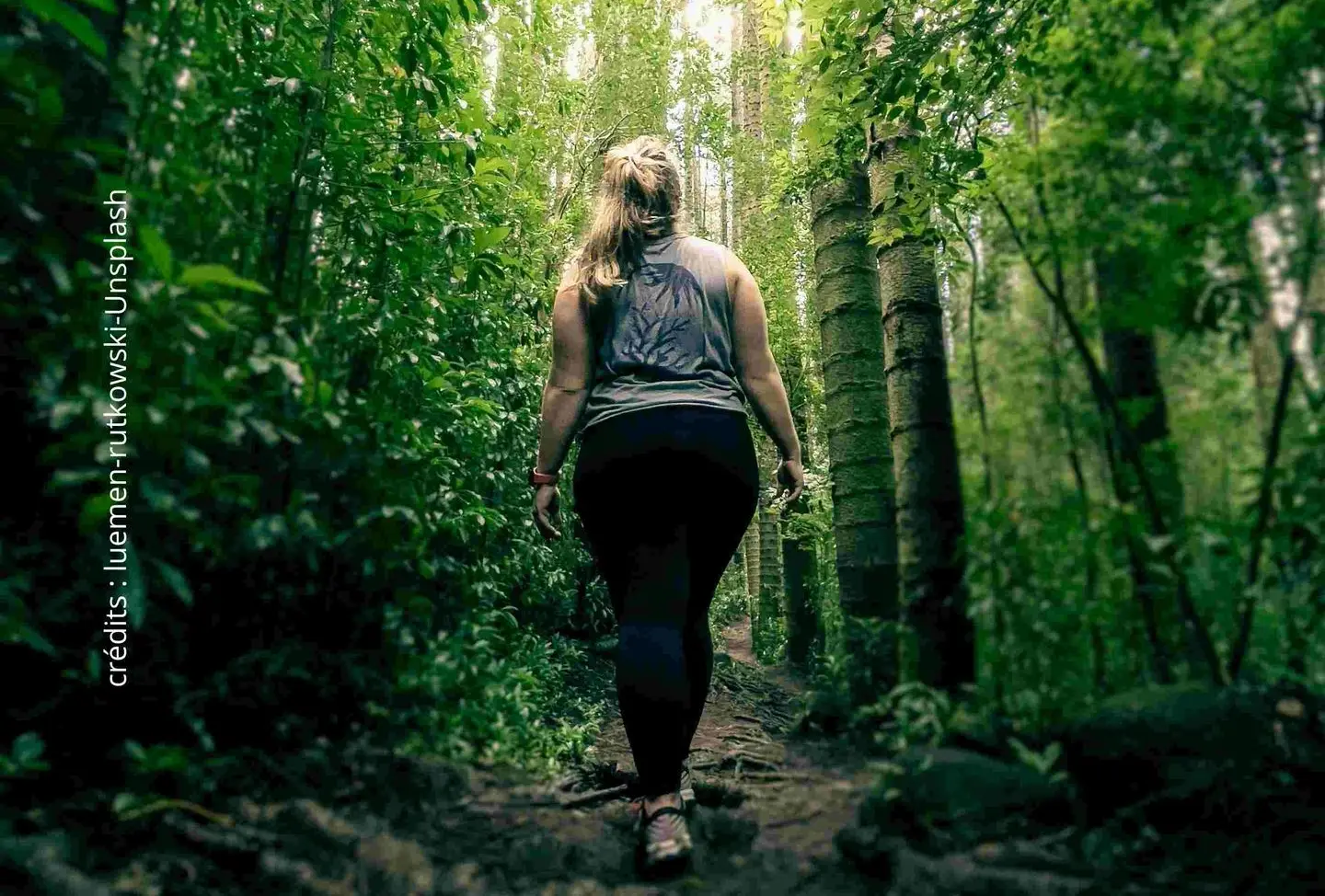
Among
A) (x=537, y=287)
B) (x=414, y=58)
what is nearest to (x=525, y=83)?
(x=537, y=287)

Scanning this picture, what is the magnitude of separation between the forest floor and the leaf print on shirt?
4.07 ft

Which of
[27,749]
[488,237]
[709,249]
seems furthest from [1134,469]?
[488,237]

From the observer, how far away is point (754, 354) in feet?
8.84

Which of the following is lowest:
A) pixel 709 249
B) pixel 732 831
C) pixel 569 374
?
pixel 732 831

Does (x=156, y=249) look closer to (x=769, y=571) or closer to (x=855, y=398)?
(x=855, y=398)

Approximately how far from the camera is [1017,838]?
142cm

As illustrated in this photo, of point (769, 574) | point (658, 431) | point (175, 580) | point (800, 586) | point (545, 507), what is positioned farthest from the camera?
point (769, 574)

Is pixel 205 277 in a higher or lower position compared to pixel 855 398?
lower

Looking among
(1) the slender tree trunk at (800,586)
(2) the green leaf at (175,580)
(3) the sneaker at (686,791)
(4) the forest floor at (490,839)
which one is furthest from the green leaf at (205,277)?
(1) the slender tree trunk at (800,586)

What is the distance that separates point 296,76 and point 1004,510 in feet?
8.28

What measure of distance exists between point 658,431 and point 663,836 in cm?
112

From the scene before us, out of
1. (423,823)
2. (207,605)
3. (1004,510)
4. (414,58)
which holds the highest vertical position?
(414,58)

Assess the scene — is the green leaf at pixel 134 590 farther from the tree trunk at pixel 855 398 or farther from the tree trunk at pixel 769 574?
the tree trunk at pixel 769 574

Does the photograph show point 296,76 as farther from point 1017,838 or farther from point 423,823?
point 1017,838
